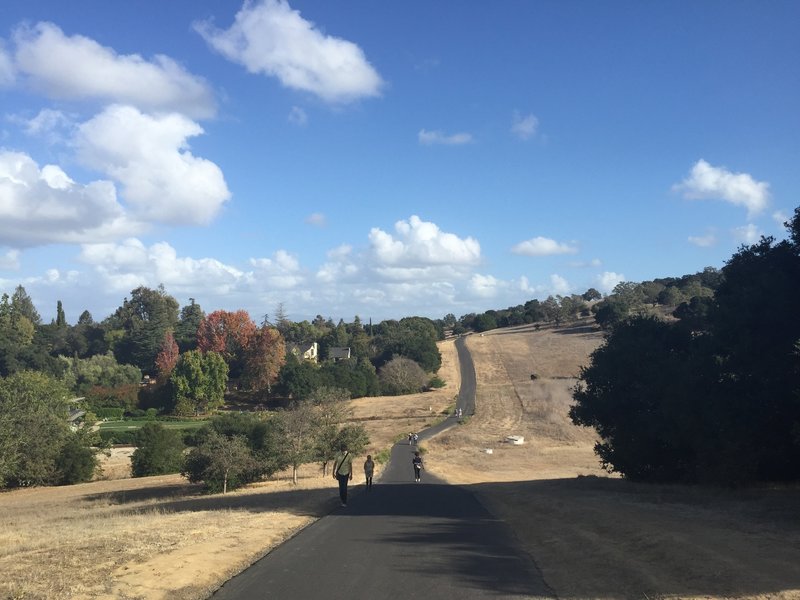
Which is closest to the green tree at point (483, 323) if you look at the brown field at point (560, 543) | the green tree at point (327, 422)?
the green tree at point (327, 422)

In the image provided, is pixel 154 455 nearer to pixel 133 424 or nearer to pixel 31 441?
pixel 31 441

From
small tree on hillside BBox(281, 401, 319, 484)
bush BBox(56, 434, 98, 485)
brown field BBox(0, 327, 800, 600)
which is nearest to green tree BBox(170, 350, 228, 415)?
bush BBox(56, 434, 98, 485)

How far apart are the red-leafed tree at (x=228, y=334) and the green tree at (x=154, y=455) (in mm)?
60851

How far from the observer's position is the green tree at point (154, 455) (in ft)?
162

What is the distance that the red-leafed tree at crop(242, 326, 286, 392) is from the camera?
103 meters

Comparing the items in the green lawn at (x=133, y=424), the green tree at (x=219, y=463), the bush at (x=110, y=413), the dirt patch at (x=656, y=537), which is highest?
the dirt patch at (x=656, y=537)

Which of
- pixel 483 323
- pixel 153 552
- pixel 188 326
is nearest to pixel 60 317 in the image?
pixel 188 326

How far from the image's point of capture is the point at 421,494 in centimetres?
2161

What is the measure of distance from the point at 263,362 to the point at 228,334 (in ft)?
57.1

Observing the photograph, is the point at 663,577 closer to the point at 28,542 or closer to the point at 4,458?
the point at 28,542

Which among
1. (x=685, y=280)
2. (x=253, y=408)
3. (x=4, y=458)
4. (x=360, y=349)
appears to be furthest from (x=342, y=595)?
(x=685, y=280)

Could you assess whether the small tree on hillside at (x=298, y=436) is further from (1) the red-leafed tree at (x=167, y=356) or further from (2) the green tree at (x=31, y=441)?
(1) the red-leafed tree at (x=167, y=356)

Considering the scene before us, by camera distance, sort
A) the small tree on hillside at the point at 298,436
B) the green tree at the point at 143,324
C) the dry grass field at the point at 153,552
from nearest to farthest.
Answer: the dry grass field at the point at 153,552
the small tree on hillside at the point at 298,436
the green tree at the point at 143,324

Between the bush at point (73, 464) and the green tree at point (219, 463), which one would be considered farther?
the bush at point (73, 464)
